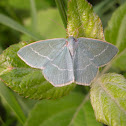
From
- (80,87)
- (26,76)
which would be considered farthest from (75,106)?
(26,76)

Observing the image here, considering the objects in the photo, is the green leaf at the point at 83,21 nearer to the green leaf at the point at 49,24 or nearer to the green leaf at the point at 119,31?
the green leaf at the point at 119,31

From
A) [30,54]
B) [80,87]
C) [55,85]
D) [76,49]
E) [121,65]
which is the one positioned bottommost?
[80,87]

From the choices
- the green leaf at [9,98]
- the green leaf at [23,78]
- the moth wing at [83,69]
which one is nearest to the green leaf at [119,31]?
the moth wing at [83,69]

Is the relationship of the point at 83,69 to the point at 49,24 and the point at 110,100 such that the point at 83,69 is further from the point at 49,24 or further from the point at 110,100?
the point at 49,24

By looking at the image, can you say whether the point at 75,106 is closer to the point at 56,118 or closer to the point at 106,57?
the point at 56,118

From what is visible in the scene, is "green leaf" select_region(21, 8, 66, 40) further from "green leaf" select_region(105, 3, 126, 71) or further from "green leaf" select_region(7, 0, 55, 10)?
"green leaf" select_region(105, 3, 126, 71)

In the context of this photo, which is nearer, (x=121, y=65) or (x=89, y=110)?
(x=89, y=110)

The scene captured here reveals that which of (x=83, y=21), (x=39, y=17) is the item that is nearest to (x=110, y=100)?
(x=83, y=21)

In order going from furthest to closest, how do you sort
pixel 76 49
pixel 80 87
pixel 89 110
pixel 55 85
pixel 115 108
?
1. pixel 80 87
2. pixel 89 110
3. pixel 76 49
4. pixel 55 85
5. pixel 115 108
